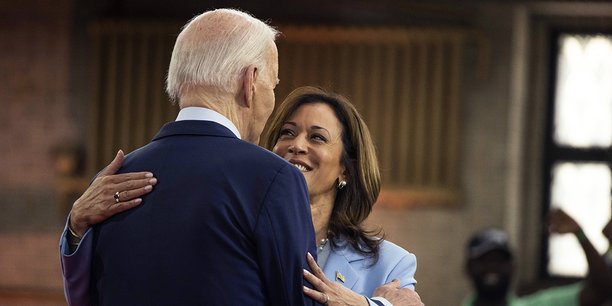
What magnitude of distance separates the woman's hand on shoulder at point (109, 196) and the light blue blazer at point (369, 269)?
2.15 ft

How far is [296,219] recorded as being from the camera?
251 cm

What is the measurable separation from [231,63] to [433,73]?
21.0ft

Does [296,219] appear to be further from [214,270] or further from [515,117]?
[515,117]

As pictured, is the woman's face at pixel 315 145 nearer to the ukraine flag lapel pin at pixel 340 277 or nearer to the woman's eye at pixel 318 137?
the woman's eye at pixel 318 137

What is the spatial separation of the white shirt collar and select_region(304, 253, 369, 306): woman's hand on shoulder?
1.04 ft

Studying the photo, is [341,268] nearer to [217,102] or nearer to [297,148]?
[297,148]

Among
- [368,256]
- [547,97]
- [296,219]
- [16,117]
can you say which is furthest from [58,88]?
[296,219]

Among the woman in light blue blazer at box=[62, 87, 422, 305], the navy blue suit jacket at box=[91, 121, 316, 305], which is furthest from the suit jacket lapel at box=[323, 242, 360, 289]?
the navy blue suit jacket at box=[91, 121, 316, 305]

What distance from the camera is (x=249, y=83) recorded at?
8.58ft

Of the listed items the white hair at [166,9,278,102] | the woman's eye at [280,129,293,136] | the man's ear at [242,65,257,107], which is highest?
the white hair at [166,9,278,102]

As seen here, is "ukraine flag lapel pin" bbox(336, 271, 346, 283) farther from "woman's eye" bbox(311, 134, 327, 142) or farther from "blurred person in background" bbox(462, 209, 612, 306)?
"blurred person in background" bbox(462, 209, 612, 306)

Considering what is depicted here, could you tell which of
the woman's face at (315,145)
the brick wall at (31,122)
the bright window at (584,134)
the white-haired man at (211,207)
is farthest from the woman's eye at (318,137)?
the brick wall at (31,122)

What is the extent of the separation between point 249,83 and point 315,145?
28.1 inches

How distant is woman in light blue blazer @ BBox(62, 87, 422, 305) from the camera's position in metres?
3.12
